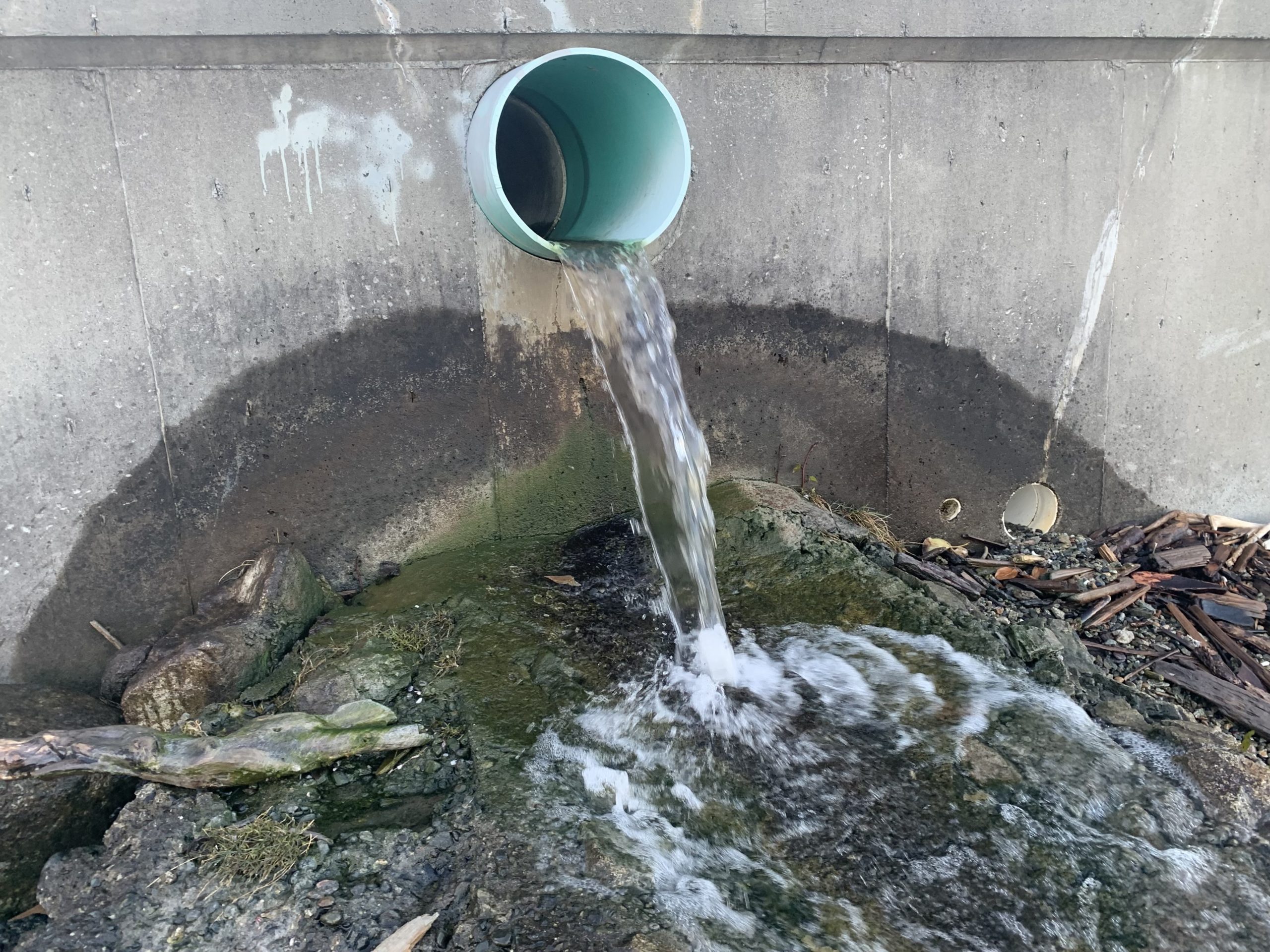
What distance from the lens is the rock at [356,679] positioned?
310 cm

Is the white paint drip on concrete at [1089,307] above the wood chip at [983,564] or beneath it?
above

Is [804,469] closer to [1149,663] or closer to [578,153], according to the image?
[1149,663]

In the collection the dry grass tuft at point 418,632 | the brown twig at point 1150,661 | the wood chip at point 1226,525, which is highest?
the dry grass tuft at point 418,632

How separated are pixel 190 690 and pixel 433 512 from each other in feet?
4.15

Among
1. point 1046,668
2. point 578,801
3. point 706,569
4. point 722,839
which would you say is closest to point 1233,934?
point 1046,668

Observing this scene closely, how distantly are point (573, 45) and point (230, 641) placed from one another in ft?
9.24

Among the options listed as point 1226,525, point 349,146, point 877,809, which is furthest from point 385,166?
point 1226,525

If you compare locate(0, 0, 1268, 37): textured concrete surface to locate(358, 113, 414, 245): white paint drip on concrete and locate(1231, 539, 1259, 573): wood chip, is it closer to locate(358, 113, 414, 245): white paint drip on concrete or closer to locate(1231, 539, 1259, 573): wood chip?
locate(358, 113, 414, 245): white paint drip on concrete

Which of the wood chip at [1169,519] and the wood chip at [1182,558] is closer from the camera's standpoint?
the wood chip at [1182,558]

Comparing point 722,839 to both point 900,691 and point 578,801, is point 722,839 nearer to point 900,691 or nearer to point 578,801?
point 578,801

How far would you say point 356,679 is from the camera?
3.15 meters

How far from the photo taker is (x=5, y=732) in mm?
3025

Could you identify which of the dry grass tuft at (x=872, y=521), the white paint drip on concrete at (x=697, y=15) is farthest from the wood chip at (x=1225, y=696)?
the white paint drip on concrete at (x=697, y=15)

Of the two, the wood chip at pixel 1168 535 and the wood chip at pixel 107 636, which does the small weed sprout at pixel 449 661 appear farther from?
the wood chip at pixel 1168 535
